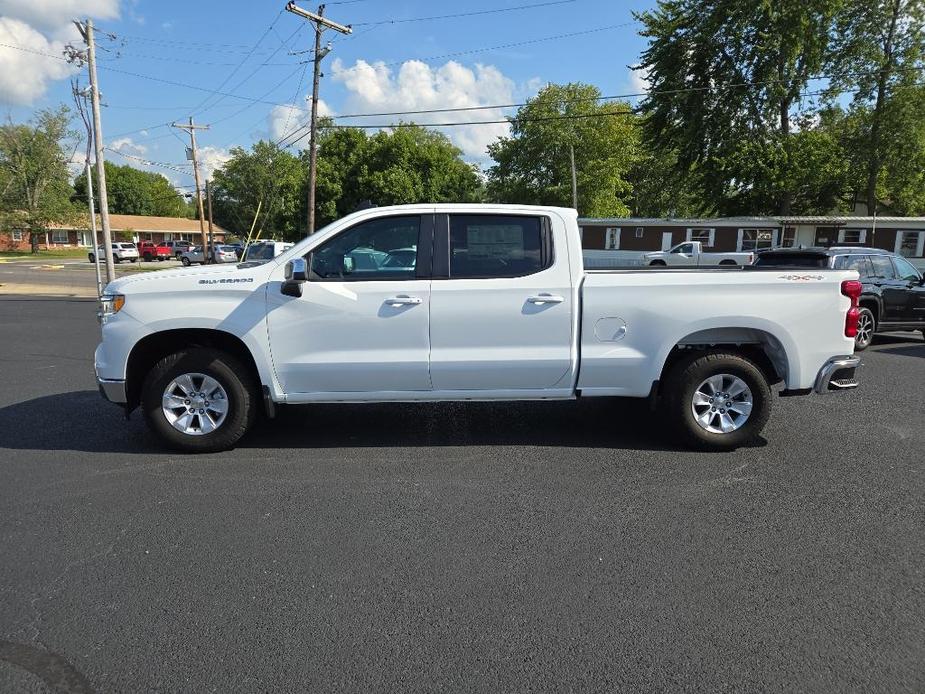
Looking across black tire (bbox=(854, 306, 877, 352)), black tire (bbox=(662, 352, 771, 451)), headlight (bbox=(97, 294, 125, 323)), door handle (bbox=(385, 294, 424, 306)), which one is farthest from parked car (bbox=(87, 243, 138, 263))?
black tire (bbox=(662, 352, 771, 451))

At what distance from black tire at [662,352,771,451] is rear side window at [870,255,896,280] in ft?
27.7

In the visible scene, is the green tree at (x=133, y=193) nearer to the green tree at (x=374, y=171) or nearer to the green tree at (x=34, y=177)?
the green tree at (x=34, y=177)

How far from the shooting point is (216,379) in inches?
204

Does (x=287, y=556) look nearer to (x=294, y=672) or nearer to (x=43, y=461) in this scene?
(x=294, y=672)

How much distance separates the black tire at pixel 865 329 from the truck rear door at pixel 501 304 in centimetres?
841

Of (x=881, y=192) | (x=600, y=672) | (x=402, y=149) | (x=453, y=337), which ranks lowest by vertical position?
(x=600, y=672)

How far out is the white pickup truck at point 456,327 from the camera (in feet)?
16.6

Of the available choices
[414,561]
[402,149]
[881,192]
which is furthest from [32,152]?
[414,561]

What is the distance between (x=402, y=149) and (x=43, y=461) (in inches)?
1838

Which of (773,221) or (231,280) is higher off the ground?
(773,221)

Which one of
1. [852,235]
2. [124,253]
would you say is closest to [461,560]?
[852,235]

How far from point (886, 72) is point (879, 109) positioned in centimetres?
200

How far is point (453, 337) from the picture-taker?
512 centimetres

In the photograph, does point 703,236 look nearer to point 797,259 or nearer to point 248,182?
point 797,259
